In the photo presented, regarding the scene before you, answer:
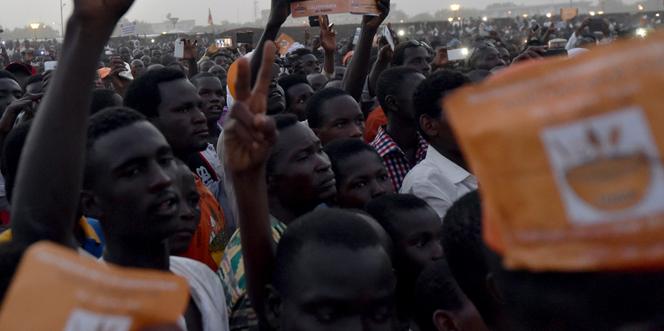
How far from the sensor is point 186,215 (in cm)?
274

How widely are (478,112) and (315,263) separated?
1.26 m

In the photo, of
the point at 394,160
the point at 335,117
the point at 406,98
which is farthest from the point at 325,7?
the point at 394,160

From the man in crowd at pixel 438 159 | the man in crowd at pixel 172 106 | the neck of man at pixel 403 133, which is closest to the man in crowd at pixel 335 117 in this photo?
the neck of man at pixel 403 133

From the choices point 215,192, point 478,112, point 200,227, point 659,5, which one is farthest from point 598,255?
point 659,5

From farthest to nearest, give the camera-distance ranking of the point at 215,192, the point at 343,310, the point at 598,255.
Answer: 1. the point at 215,192
2. the point at 343,310
3. the point at 598,255

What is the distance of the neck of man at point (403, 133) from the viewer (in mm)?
4652

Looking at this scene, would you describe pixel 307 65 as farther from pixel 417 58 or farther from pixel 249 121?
pixel 249 121

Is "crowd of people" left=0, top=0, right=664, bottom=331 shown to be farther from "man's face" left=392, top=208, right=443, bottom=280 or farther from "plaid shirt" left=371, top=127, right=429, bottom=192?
"plaid shirt" left=371, top=127, right=429, bottom=192

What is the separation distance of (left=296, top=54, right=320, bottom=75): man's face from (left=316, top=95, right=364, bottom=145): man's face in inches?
217

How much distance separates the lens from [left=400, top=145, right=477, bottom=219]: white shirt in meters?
3.48

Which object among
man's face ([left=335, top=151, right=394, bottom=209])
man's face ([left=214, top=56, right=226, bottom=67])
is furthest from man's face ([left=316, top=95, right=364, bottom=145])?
man's face ([left=214, top=56, right=226, bottom=67])

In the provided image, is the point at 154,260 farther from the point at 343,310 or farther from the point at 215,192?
the point at 215,192

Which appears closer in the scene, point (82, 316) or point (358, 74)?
point (82, 316)

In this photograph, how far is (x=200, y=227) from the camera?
3365 millimetres
